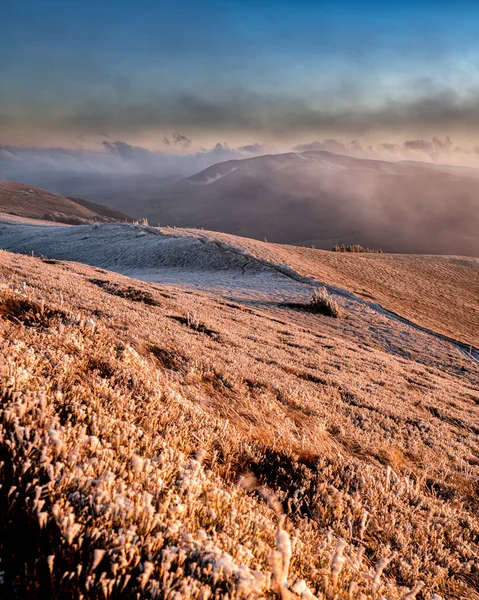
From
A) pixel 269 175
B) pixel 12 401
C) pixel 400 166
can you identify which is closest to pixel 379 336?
pixel 12 401

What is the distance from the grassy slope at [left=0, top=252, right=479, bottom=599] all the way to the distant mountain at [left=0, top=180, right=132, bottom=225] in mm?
75815

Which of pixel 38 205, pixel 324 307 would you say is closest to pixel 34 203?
pixel 38 205

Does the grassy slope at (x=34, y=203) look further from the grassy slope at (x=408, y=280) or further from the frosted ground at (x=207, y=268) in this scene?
the grassy slope at (x=408, y=280)

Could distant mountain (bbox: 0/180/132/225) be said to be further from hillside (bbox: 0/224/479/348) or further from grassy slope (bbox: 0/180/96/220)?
hillside (bbox: 0/224/479/348)

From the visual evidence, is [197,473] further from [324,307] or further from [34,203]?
[34,203]

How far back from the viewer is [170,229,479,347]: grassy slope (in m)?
25.5

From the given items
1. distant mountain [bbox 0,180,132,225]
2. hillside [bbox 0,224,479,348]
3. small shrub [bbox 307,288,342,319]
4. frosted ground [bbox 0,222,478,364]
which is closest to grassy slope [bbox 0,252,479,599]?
frosted ground [bbox 0,222,478,364]

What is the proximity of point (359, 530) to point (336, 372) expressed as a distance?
5938 millimetres

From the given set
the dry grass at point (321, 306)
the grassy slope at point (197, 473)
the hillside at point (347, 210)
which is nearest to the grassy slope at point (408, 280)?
the dry grass at point (321, 306)

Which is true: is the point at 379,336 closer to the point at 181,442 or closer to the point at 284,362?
the point at 284,362

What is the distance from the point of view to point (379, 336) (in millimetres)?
18047

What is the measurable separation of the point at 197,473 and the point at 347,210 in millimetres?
138095

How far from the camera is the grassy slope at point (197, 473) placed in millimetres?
1833

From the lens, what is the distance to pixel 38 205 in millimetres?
87312
